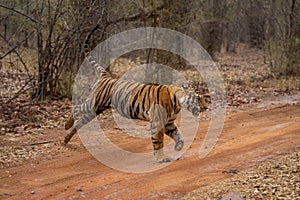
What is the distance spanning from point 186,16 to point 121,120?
6.50 meters

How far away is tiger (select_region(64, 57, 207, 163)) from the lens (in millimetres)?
7277

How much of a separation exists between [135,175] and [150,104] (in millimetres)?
1255

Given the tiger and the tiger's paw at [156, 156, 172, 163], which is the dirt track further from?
the tiger

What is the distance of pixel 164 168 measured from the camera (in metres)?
6.98

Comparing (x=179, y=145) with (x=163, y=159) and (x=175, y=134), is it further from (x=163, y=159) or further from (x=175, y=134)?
(x=163, y=159)

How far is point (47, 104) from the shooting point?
39.6ft

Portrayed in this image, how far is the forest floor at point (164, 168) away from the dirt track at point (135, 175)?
12mm

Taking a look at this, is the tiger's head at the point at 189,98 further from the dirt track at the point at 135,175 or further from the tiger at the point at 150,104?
the dirt track at the point at 135,175

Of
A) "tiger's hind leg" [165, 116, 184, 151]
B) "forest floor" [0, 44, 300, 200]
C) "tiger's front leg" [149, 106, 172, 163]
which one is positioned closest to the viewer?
"forest floor" [0, 44, 300, 200]

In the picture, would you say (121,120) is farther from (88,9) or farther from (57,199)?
(57,199)

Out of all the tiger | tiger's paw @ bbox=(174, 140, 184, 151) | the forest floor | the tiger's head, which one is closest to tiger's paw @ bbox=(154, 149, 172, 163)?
the tiger

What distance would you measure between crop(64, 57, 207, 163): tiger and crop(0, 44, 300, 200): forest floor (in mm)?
415

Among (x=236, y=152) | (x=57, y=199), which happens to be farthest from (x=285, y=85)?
Answer: (x=57, y=199)

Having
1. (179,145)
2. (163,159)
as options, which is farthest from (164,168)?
(179,145)
